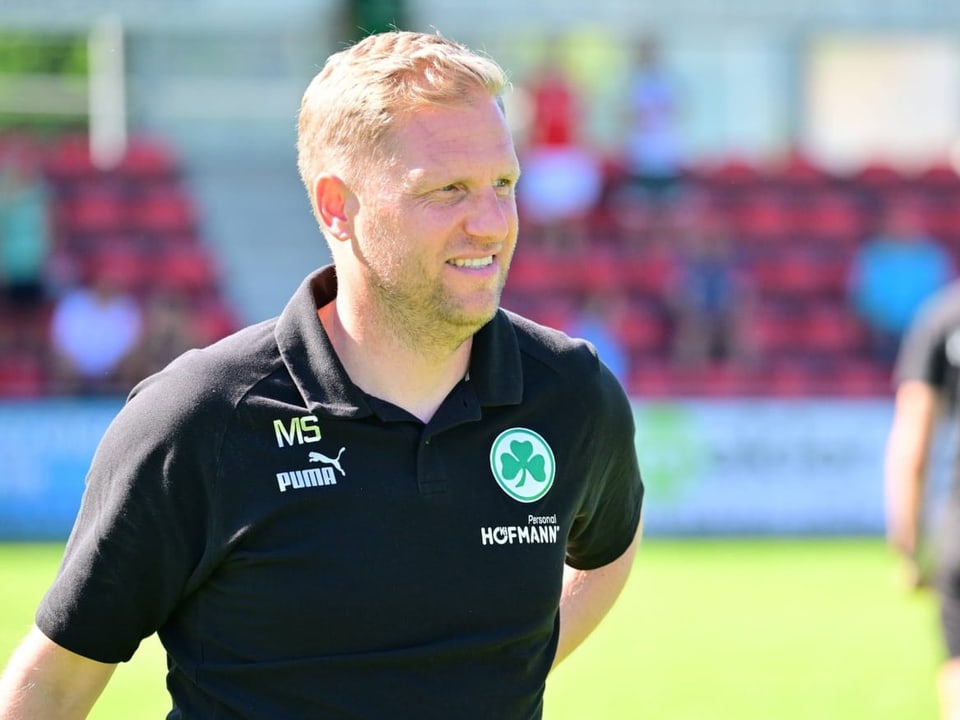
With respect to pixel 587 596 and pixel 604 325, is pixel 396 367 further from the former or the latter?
pixel 604 325

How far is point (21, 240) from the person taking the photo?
15.4m

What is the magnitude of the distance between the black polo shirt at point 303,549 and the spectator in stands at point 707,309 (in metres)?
13.4

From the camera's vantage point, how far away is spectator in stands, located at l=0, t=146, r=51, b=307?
606 inches

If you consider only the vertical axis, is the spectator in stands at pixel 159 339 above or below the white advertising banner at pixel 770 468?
above

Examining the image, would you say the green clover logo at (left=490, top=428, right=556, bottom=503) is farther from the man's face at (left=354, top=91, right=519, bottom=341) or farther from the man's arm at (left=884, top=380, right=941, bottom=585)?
the man's arm at (left=884, top=380, right=941, bottom=585)

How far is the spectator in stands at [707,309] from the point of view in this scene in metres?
16.2

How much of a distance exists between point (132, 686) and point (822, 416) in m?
8.35

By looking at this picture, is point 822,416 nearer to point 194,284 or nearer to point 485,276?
point 194,284

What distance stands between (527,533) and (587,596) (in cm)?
46

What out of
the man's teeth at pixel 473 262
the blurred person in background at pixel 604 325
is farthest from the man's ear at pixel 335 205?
the blurred person in background at pixel 604 325

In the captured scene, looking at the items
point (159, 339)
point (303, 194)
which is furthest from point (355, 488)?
point (303, 194)

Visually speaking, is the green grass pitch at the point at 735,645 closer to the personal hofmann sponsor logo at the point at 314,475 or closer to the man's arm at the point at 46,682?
the personal hofmann sponsor logo at the point at 314,475

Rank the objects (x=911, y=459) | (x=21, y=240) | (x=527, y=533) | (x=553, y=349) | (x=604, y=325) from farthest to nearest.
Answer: (x=604, y=325), (x=21, y=240), (x=911, y=459), (x=553, y=349), (x=527, y=533)

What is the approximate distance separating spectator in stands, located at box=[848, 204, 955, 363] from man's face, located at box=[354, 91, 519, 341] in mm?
14275
